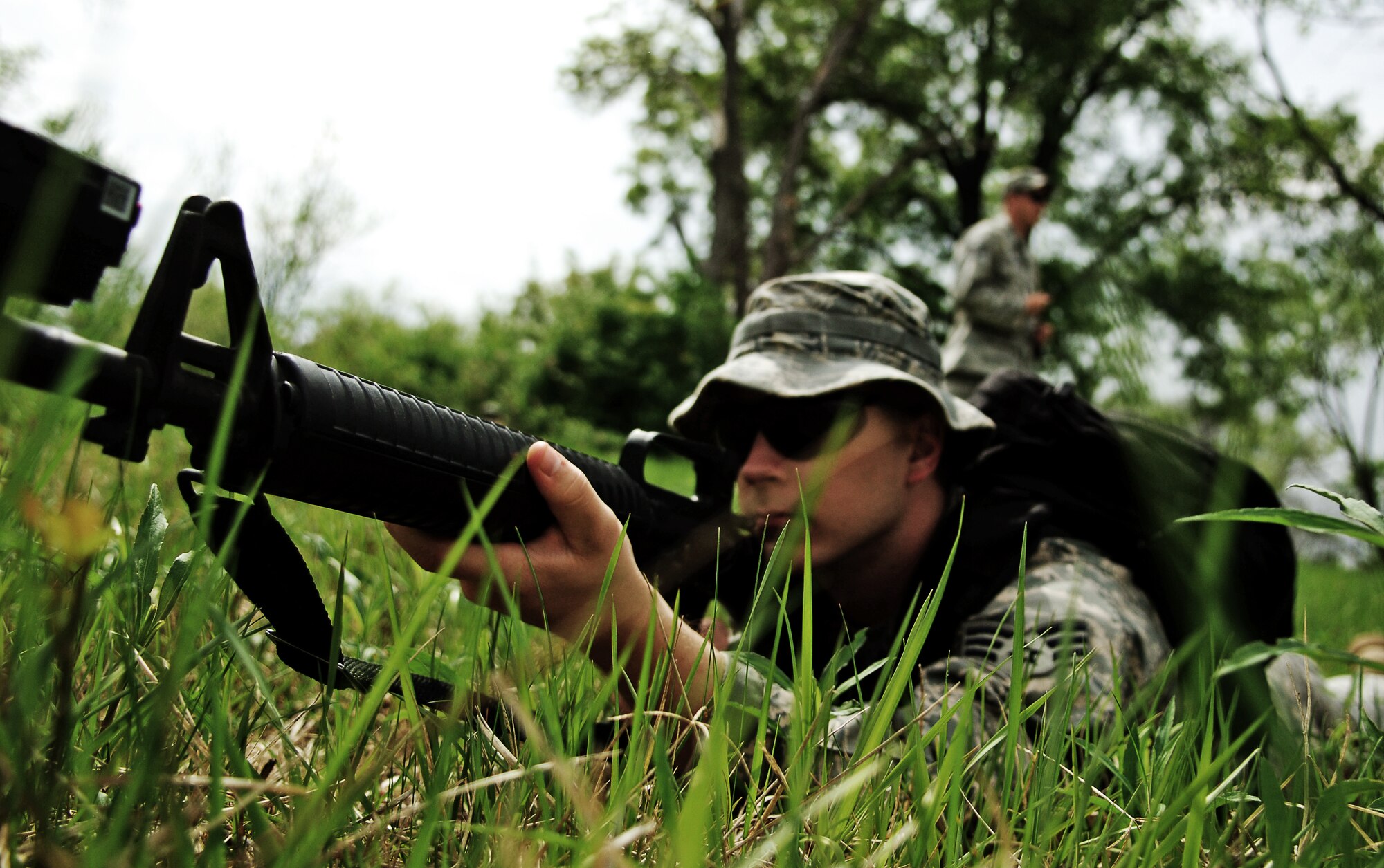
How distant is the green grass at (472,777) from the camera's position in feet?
1.77

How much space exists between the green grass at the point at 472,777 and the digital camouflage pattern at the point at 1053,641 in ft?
1.04

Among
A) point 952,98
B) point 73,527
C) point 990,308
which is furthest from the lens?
point 952,98

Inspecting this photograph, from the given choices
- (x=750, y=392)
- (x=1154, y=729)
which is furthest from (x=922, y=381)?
(x=1154, y=729)

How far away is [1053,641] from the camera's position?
1.70 m

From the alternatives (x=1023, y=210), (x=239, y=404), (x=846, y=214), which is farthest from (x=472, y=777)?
(x=846, y=214)

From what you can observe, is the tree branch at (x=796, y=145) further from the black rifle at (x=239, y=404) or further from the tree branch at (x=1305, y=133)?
the black rifle at (x=239, y=404)

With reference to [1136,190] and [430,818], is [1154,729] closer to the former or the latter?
[430,818]

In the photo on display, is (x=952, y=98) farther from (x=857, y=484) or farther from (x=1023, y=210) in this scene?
(x=857, y=484)

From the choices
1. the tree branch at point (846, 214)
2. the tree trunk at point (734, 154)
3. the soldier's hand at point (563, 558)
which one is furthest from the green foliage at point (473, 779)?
the tree branch at point (846, 214)

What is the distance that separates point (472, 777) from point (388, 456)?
449 mm

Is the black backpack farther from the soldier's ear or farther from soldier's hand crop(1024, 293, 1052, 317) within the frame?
soldier's hand crop(1024, 293, 1052, 317)

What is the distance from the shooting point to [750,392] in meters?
2.51

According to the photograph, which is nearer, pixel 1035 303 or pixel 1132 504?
pixel 1132 504

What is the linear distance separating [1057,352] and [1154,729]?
22.1 m
